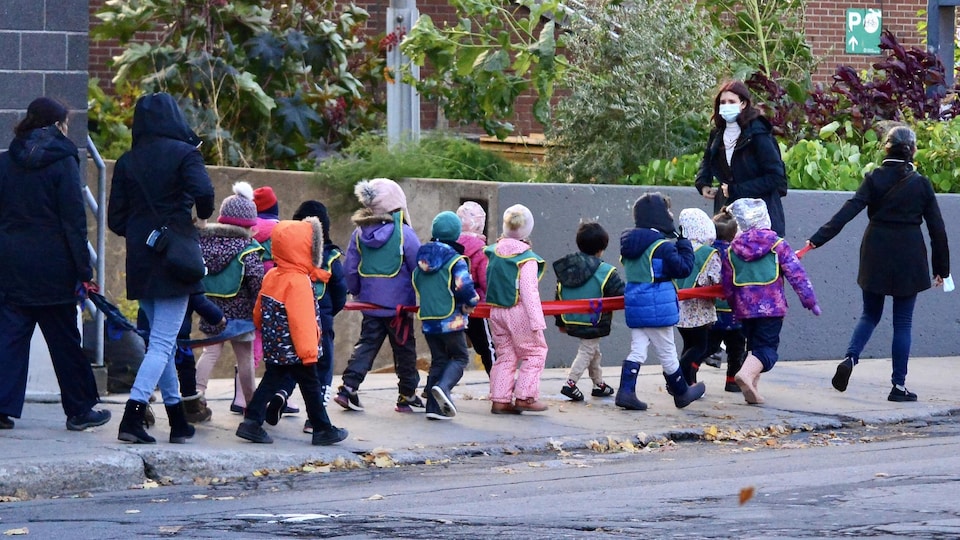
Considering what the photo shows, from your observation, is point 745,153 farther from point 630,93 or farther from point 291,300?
point 291,300

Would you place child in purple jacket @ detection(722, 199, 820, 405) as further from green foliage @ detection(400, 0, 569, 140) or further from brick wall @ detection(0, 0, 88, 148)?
green foliage @ detection(400, 0, 569, 140)

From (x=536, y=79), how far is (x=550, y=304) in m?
4.84

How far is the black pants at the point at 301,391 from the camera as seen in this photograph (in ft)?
28.0

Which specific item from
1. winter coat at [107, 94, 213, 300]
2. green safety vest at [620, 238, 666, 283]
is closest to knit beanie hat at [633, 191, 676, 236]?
green safety vest at [620, 238, 666, 283]

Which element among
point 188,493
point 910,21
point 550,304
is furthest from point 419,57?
point 910,21

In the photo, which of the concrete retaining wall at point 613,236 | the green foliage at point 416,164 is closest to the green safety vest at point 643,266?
the concrete retaining wall at point 613,236

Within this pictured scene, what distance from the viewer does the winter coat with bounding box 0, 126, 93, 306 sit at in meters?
8.41

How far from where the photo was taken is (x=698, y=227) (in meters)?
10.3

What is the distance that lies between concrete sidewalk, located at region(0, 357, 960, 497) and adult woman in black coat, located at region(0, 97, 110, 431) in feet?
2.03

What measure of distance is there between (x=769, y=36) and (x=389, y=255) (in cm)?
799

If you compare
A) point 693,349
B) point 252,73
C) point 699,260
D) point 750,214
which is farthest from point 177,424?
point 252,73

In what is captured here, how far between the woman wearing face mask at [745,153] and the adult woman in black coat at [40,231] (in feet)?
14.9

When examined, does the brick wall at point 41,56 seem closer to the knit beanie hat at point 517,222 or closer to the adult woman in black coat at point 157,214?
the adult woman in black coat at point 157,214

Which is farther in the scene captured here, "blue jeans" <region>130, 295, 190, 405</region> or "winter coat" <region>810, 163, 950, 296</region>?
"winter coat" <region>810, 163, 950, 296</region>
